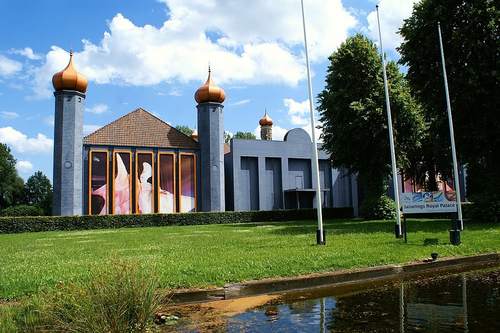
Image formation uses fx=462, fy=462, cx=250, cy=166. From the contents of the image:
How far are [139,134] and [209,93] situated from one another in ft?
26.4

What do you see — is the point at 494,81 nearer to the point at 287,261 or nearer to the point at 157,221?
the point at 287,261

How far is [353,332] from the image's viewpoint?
5.69 metres

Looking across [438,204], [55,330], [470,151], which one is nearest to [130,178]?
[470,151]

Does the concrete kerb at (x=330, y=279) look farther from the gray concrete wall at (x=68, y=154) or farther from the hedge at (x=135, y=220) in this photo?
the gray concrete wall at (x=68, y=154)

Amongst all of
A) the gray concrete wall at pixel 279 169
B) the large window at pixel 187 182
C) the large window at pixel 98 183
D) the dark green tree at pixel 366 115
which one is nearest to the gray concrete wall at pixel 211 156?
the large window at pixel 187 182

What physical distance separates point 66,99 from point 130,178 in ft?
29.3

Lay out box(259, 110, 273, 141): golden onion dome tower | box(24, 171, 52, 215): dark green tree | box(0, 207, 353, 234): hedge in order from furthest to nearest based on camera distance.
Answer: box(24, 171, 52, 215): dark green tree → box(259, 110, 273, 141): golden onion dome tower → box(0, 207, 353, 234): hedge

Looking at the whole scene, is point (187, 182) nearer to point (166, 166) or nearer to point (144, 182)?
point (166, 166)

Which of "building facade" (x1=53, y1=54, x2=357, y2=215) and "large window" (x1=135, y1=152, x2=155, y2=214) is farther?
"large window" (x1=135, y1=152, x2=155, y2=214)

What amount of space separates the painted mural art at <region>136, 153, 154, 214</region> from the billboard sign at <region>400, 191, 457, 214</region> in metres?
29.6

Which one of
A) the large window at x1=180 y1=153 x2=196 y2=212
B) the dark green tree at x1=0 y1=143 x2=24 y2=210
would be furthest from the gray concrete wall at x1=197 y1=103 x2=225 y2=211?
the dark green tree at x1=0 y1=143 x2=24 y2=210

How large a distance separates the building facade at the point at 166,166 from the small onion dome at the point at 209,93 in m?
0.10

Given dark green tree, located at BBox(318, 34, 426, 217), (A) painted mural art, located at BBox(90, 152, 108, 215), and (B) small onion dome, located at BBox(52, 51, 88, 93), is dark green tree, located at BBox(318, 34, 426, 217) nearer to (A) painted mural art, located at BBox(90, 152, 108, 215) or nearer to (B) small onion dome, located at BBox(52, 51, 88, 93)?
(A) painted mural art, located at BBox(90, 152, 108, 215)

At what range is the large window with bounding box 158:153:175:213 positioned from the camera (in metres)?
42.0
